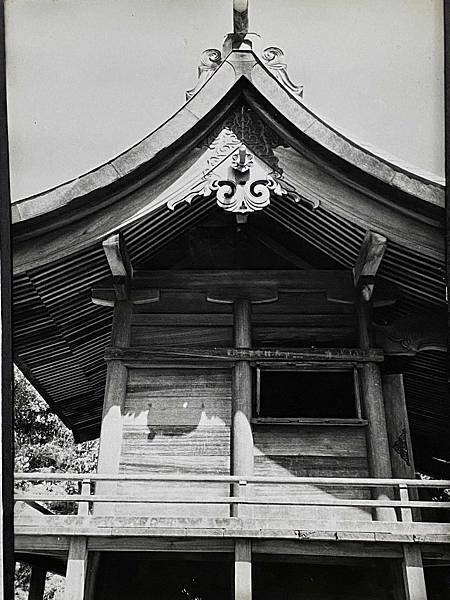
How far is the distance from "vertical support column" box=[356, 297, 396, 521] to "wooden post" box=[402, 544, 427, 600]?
0.28 m

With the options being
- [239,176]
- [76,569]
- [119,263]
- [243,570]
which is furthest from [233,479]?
[239,176]

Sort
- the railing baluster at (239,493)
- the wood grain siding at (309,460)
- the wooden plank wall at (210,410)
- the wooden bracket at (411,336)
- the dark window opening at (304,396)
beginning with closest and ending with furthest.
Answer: the railing baluster at (239,493) < the wood grain siding at (309,460) < the wooden plank wall at (210,410) < the wooden bracket at (411,336) < the dark window opening at (304,396)

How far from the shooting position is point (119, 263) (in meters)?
4.54

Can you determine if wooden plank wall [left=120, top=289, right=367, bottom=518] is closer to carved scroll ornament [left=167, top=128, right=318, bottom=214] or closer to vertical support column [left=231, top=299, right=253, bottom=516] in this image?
vertical support column [left=231, top=299, right=253, bottom=516]

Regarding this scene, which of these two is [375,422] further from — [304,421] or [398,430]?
[304,421]

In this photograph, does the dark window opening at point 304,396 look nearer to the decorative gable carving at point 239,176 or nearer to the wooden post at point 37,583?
the wooden post at point 37,583

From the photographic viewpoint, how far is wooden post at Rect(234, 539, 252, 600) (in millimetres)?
3756

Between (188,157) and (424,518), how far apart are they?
12.1 ft

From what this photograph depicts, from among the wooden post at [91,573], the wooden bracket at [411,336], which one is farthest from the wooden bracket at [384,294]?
the wooden post at [91,573]

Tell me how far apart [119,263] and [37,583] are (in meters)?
2.58

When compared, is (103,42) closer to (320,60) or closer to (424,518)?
(320,60)

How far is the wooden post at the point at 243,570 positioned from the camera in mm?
3756

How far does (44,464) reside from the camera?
19.1 feet

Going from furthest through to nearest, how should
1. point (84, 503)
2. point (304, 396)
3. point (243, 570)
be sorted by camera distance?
point (304, 396)
point (84, 503)
point (243, 570)
